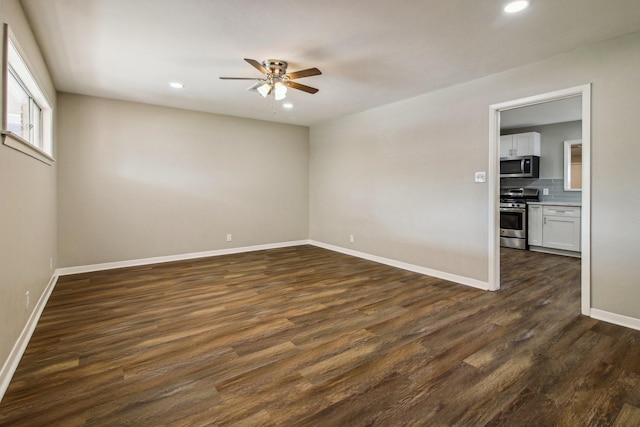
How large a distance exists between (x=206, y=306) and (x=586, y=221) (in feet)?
12.6

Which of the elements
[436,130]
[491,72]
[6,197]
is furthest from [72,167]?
[491,72]

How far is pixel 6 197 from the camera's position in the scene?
1.99 metres

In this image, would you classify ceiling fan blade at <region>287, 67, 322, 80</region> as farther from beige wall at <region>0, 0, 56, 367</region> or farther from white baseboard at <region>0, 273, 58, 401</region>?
white baseboard at <region>0, 273, 58, 401</region>

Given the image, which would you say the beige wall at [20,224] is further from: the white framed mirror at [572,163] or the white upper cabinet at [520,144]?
the white framed mirror at [572,163]

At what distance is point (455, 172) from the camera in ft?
13.3

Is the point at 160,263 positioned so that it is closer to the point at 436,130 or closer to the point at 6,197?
the point at 6,197

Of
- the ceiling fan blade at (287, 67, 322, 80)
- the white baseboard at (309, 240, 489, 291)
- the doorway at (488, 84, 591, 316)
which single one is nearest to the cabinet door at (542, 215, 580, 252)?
the doorway at (488, 84, 591, 316)

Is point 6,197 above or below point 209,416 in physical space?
above

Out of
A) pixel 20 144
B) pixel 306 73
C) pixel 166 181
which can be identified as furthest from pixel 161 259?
pixel 306 73

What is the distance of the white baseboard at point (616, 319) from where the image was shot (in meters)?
2.72

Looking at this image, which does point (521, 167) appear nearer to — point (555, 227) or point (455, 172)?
point (555, 227)

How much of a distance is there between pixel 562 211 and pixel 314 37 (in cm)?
551

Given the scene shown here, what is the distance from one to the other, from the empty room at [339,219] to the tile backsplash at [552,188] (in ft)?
2.46

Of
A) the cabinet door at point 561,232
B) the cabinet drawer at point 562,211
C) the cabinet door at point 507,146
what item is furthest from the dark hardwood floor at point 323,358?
the cabinet door at point 507,146
